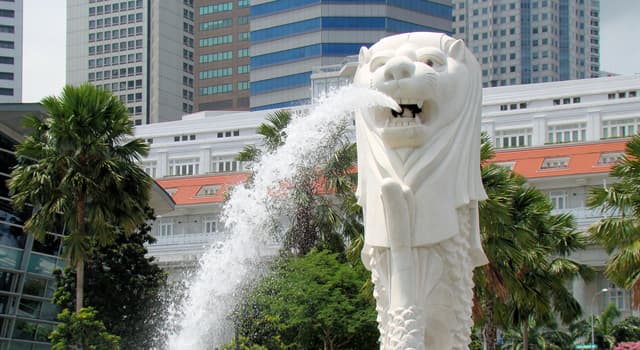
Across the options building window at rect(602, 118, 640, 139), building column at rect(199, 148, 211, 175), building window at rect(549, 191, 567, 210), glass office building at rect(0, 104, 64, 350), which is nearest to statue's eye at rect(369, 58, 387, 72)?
glass office building at rect(0, 104, 64, 350)

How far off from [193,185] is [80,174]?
121 ft

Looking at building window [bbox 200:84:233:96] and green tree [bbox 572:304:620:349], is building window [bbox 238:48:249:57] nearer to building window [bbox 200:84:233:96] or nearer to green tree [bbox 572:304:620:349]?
building window [bbox 200:84:233:96]

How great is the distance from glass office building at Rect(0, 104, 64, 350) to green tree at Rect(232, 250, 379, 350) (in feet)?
22.4

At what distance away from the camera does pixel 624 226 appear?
2781cm

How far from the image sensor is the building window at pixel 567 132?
249 ft

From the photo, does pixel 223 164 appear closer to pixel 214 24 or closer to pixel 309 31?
pixel 309 31

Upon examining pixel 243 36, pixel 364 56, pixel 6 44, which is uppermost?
pixel 243 36

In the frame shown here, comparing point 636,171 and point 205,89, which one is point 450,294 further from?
point 205,89

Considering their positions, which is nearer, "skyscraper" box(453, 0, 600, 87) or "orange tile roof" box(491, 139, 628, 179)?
"orange tile roof" box(491, 139, 628, 179)

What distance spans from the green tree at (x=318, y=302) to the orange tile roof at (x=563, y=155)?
23.2 metres

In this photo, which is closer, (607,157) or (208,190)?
(607,157)

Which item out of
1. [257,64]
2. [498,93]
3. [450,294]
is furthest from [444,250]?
[257,64]

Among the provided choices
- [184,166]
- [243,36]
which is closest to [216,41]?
[243,36]

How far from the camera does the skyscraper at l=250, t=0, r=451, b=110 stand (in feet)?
320
